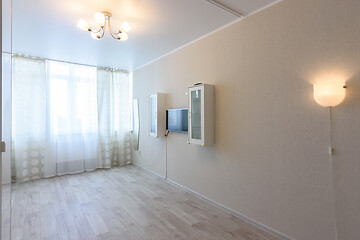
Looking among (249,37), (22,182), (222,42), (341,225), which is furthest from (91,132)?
(341,225)

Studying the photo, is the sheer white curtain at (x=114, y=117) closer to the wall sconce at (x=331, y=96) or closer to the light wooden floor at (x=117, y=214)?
the light wooden floor at (x=117, y=214)

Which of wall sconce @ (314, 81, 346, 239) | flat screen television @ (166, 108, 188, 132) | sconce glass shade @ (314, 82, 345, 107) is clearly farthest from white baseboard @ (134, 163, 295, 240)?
sconce glass shade @ (314, 82, 345, 107)

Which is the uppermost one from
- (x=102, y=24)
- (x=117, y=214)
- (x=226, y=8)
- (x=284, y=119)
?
(x=226, y=8)

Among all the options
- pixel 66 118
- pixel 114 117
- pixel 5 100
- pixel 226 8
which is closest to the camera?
pixel 5 100

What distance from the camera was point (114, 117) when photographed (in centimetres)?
564

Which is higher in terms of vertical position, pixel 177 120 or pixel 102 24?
pixel 102 24

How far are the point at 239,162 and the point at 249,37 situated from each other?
1761 millimetres

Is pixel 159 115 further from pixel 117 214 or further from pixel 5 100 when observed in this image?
pixel 5 100

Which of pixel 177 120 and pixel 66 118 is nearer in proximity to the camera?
pixel 177 120

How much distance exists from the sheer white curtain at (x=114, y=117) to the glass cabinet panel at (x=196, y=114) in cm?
304

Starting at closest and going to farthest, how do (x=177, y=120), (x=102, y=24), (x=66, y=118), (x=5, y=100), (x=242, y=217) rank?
(x=5, y=100) → (x=102, y=24) → (x=242, y=217) → (x=177, y=120) → (x=66, y=118)

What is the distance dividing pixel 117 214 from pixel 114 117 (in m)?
Answer: 3.24

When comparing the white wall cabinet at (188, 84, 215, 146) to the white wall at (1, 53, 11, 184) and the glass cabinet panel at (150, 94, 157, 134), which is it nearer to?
the glass cabinet panel at (150, 94, 157, 134)

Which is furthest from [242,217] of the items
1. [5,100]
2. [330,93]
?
[5,100]
